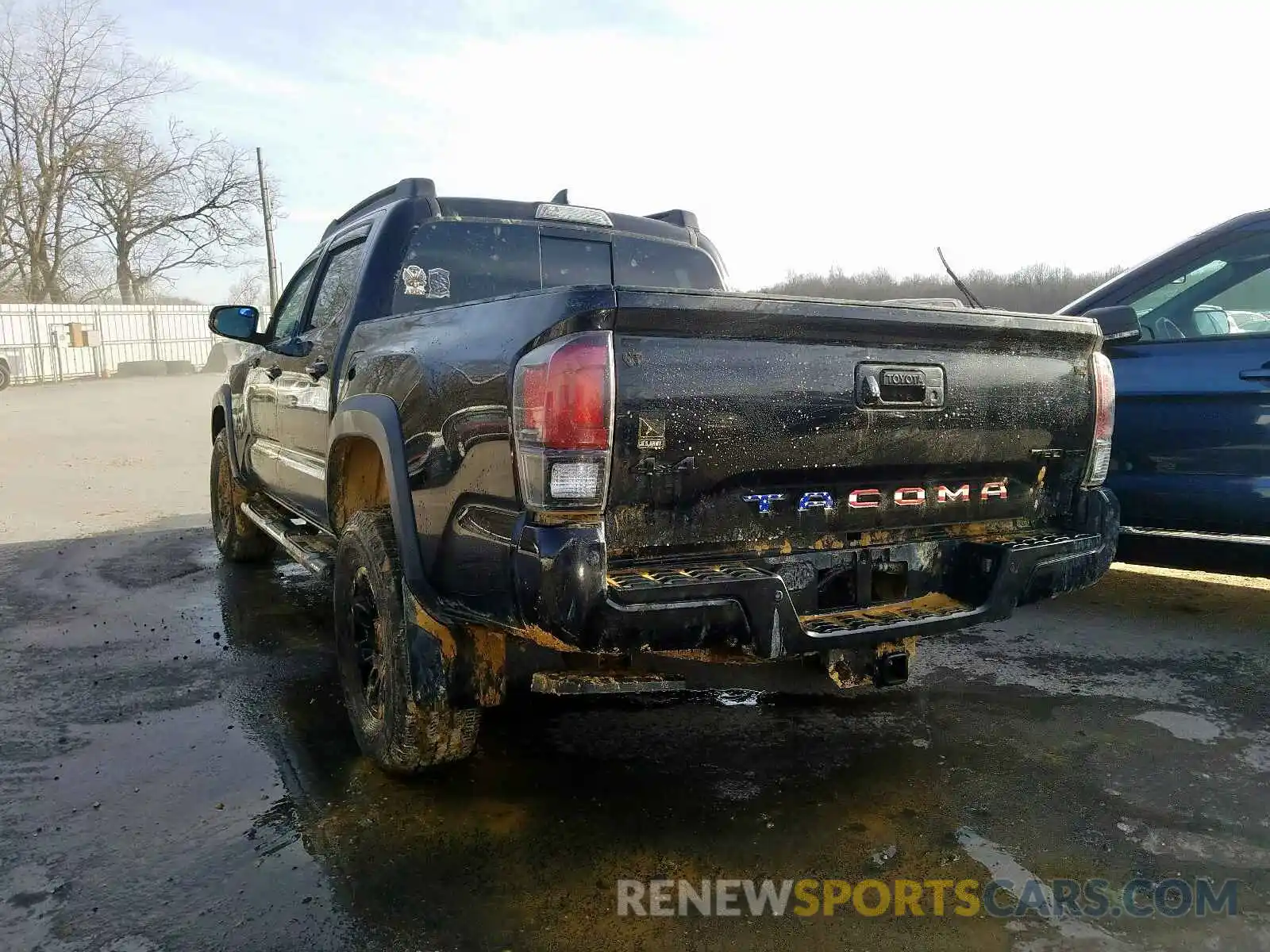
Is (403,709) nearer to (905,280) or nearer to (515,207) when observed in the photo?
(515,207)

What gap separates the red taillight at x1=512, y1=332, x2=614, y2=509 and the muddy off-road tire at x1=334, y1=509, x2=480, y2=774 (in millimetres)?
892

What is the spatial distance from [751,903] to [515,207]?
304cm

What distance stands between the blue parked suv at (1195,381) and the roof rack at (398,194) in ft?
9.99

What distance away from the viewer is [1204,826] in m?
2.89

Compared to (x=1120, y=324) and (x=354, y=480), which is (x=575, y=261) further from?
(x=1120, y=324)

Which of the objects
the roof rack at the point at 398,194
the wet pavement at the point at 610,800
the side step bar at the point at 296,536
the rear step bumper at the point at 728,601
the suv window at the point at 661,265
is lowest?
the wet pavement at the point at 610,800

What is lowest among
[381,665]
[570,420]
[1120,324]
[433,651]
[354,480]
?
[381,665]

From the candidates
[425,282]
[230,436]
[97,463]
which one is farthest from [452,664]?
[97,463]

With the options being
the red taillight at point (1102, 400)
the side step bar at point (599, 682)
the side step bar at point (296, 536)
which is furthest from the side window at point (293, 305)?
the red taillight at point (1102, 400)

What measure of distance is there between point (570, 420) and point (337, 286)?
247 centimetres

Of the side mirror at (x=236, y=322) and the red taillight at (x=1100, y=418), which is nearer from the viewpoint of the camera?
the red taillight at (x=1100, y=418)

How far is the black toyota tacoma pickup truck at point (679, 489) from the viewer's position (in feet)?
7.84

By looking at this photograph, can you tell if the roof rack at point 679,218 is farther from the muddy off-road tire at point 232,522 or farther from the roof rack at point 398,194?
the muddy off-road tire at point 232,522

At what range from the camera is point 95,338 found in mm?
31406
